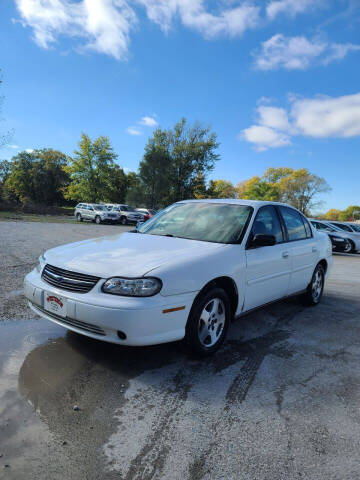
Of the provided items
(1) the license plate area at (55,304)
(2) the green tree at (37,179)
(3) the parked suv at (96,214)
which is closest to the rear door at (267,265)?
(1) the license plate area at (55,304)

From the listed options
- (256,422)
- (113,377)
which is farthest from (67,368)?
(256,422)

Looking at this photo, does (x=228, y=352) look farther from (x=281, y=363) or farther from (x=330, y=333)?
(x=330, y=333)

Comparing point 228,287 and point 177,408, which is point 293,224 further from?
point 177,408

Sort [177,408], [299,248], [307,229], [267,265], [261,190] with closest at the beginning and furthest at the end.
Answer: [177,408]
[267,265]
[299,248]
[307,229]
[261,190]

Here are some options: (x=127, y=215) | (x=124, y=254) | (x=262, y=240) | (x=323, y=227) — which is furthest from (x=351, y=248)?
(x=127, y=215)

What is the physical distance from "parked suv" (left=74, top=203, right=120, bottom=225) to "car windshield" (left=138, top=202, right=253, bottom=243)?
2865 centimetres

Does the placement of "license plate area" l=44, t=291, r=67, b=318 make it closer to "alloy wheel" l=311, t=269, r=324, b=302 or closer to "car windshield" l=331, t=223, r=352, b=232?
"alloy wheel" l=311, t=269, r=324, b=302

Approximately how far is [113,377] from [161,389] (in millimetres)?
436

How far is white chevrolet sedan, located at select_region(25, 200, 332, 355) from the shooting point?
106 inches

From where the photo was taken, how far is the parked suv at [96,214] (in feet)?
106

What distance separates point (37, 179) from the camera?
63844mm

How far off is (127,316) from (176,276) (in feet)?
1.71

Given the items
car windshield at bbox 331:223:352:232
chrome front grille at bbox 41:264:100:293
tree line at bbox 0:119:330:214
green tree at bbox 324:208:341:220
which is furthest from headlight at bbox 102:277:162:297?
green tree at bbox 324:208:341:220

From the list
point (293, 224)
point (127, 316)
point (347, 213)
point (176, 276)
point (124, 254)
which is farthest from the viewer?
point (347, 213)
